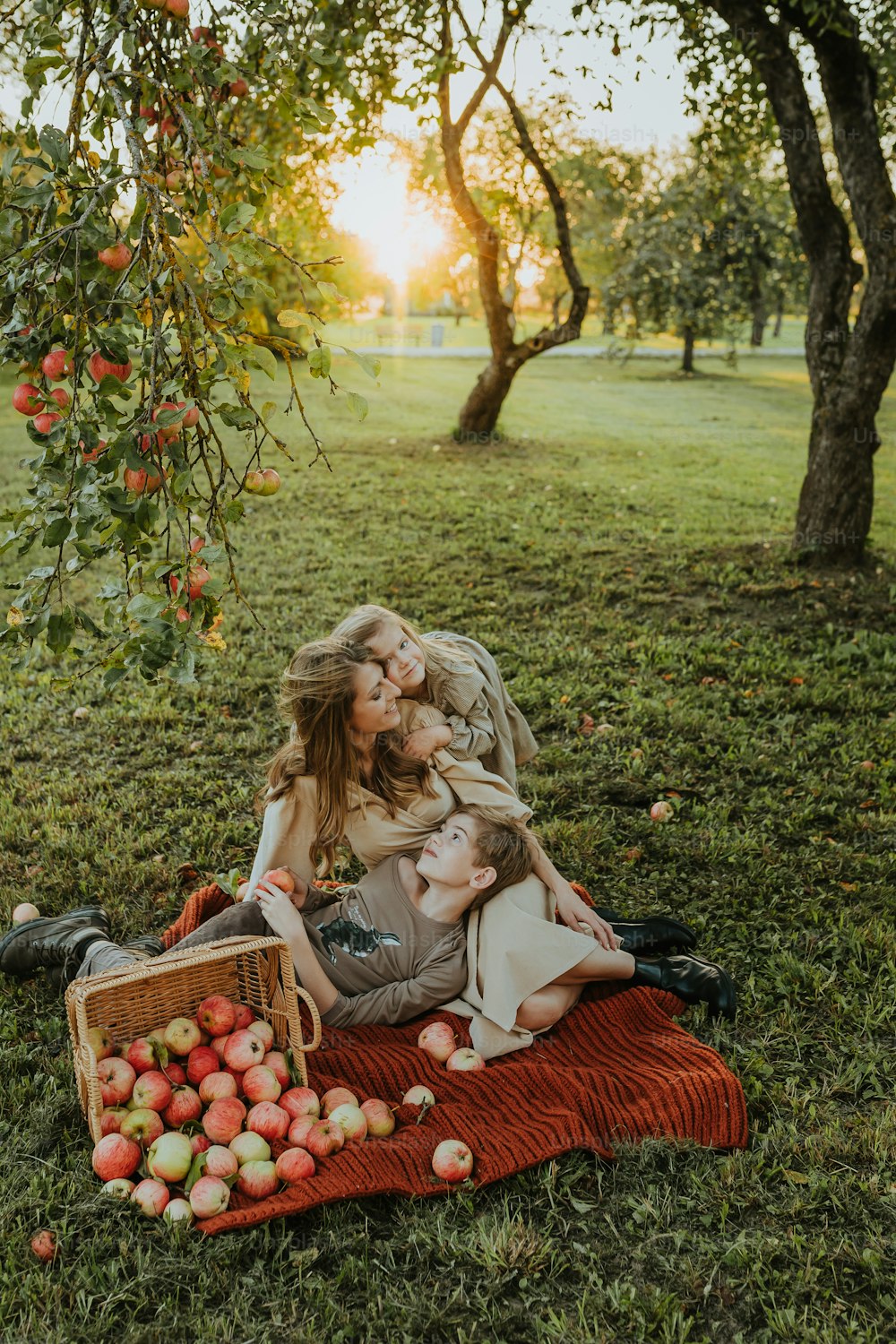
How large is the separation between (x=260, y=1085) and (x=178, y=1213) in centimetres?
38

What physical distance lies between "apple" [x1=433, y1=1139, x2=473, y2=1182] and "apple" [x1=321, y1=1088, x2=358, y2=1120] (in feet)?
0.96

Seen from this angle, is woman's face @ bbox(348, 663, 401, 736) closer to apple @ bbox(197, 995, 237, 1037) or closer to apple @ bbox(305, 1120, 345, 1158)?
apple @ bbox(197, 995, 237, 1037)

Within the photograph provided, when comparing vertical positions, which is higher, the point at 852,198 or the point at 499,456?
the point at 852,198

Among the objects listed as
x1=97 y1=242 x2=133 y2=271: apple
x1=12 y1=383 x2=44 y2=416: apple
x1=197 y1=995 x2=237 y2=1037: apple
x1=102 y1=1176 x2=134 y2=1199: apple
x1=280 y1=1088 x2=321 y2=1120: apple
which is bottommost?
x1=102 y1=1176 x2=134 y2=1199: apple

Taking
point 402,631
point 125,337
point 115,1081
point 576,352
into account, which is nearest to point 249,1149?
point 115,1081

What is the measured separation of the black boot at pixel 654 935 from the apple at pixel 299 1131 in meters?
1.25

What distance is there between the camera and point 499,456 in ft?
41.4

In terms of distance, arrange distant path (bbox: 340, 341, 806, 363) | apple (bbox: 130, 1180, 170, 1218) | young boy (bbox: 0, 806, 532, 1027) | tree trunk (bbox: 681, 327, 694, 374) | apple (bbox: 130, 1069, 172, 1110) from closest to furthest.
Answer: apple (bbox: 130, 1180, 170, 1218) < apple (bbox: 130, 1069, 172, 1110) < young boy (bbox: 0, 806, 532, 1027) < tree trunk (bbox: 681, 327, 694, 374) < distant path (bbox: 340, 341, 806, 363)

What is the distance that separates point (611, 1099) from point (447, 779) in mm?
1096

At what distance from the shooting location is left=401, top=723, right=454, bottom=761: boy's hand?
3.34 m

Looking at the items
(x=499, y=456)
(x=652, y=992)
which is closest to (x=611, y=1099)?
(x=652, y=992)

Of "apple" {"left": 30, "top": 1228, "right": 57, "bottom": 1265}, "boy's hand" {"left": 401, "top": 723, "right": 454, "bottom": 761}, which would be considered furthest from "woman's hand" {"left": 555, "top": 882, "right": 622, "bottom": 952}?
"apple" {"left": 30, "top": 1228, "right": 57, "bottom": 1265}

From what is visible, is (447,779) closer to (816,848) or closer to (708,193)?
(816,848)

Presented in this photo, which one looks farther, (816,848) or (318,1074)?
(816,848)
